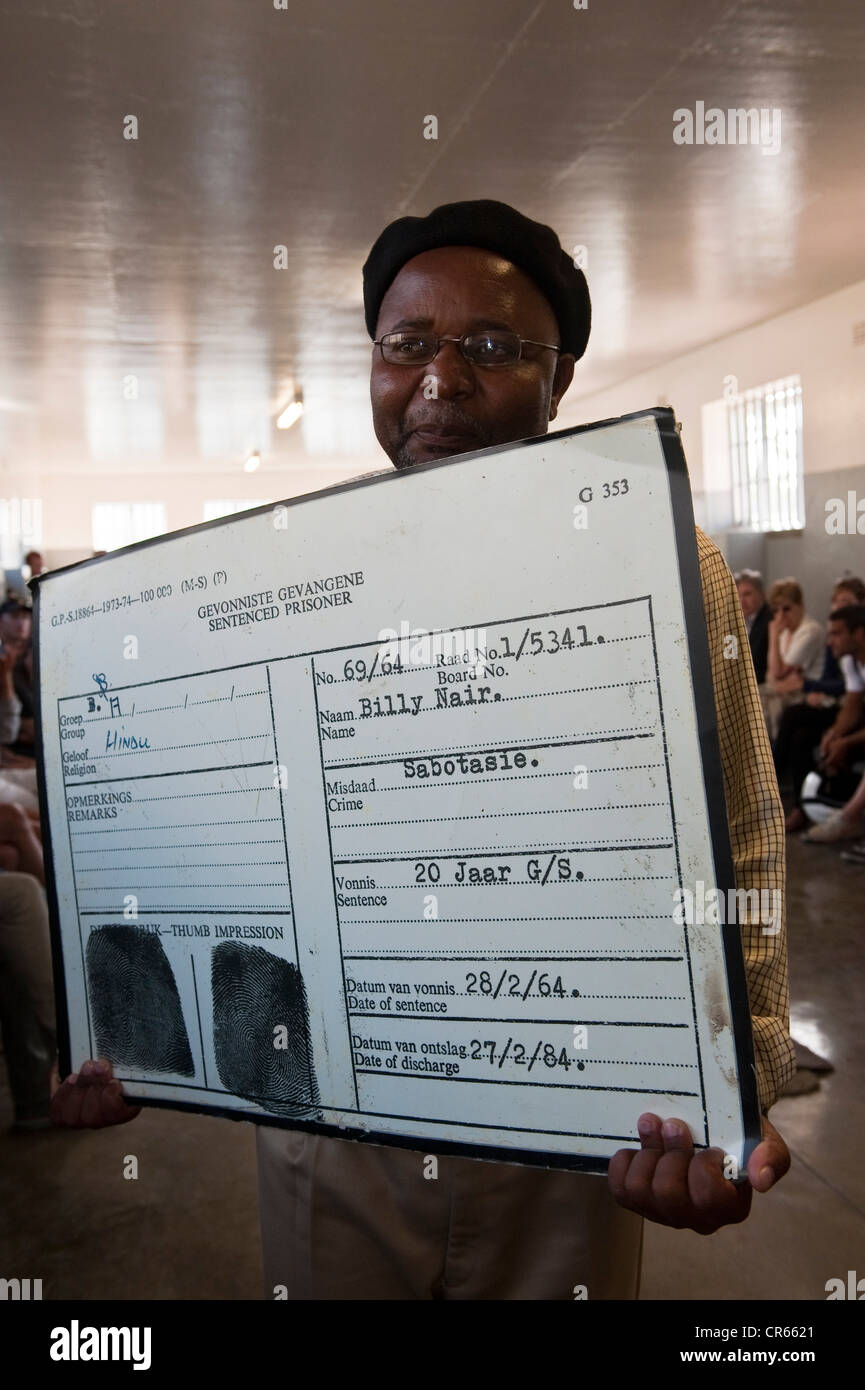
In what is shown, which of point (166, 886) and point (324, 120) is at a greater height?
point (324, 120)

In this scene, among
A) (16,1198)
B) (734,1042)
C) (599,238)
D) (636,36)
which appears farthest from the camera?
(599,238)

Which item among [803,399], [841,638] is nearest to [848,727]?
[841,638]

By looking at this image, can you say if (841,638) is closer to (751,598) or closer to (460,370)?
(751,598)

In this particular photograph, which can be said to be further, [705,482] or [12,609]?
[705,482]

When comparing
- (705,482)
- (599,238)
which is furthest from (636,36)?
(705,482)

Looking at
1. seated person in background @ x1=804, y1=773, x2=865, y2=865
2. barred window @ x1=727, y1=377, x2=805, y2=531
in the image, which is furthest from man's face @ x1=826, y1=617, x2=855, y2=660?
barred window @ x1=727, y1=377, x2=805, y2=531

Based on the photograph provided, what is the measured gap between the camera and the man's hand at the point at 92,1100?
1070mm

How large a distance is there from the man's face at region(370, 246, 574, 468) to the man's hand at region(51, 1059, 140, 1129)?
2.23ft

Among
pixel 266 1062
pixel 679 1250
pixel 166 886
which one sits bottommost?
→ pixel 679 1250

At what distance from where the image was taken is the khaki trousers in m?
1.00

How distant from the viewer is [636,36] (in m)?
4.12

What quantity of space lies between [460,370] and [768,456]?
8.81 m
